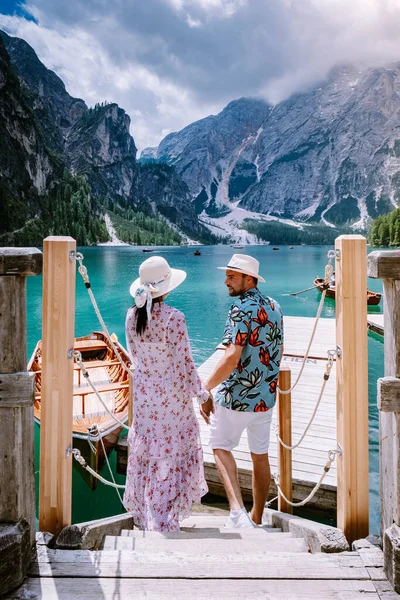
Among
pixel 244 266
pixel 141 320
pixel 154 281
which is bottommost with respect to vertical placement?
pixel 141 320

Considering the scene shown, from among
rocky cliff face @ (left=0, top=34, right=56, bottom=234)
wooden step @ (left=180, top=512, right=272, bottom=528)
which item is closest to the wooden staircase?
wooden step @ (left=180, top=512, right=272, bottom=528)

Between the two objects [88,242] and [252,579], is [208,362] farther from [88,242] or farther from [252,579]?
[88,242]


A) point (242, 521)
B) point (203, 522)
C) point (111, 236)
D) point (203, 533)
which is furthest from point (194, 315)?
point (111, 236)

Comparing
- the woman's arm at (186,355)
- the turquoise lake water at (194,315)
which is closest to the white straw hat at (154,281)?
the woman's arm at (186,355)

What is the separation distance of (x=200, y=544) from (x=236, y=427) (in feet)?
3.06

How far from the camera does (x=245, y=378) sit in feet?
10.9

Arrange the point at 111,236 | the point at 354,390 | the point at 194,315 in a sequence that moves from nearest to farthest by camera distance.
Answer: the point at 354,390 < the point at 194,315 < the point at 111,236

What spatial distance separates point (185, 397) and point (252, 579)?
128 cm

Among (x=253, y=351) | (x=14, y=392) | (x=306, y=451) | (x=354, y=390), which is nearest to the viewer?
(x=14, y=392)

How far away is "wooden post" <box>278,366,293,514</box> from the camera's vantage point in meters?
3.85

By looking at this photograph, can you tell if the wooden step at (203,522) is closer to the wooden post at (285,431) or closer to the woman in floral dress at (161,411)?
the wooden post at (285,431)

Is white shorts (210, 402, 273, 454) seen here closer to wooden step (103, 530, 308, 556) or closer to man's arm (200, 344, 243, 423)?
man's arm (200, 344, 243, 423)

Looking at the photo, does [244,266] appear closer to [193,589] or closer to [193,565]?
[193,565]

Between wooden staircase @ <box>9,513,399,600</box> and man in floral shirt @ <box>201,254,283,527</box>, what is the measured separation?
949 mm
